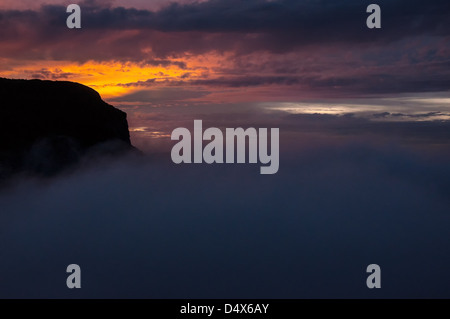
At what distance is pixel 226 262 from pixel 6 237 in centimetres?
9098

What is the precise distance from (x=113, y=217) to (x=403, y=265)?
13886 cm

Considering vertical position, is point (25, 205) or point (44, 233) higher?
point (25, 205)

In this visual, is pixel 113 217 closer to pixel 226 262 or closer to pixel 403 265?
pixel 226 262

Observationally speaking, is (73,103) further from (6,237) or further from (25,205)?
(6,237)

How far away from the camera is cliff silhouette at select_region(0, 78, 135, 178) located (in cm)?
7956

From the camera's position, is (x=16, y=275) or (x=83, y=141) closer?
(x=83, y=141)

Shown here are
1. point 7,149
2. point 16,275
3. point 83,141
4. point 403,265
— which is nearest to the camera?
point 7,149

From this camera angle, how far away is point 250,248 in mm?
189250

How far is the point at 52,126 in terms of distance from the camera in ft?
282

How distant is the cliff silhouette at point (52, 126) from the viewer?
79562 mm

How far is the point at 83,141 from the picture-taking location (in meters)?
93.6
